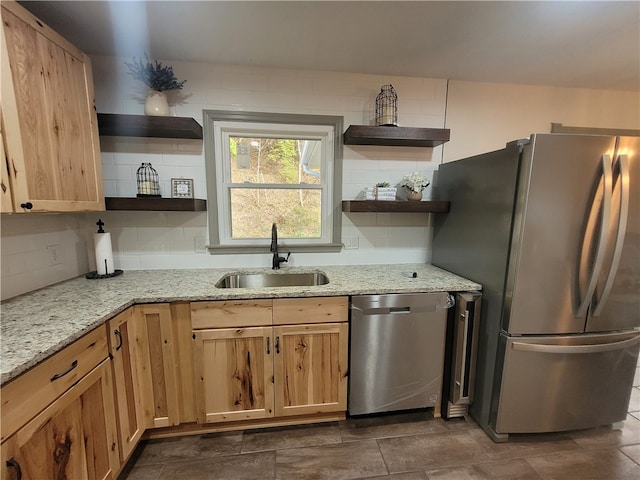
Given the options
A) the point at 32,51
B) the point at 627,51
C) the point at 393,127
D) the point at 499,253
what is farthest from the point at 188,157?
the point at 627,51

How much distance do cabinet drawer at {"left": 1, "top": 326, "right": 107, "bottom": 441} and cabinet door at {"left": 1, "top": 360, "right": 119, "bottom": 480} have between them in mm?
32

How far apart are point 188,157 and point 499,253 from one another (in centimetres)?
226

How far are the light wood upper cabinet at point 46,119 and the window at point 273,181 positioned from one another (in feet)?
2.35

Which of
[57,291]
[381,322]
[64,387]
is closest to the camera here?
[64,387]

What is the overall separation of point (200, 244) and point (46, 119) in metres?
1.12

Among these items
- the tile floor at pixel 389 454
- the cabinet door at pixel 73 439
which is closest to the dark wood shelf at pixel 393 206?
the tile floor at pixel 389 454

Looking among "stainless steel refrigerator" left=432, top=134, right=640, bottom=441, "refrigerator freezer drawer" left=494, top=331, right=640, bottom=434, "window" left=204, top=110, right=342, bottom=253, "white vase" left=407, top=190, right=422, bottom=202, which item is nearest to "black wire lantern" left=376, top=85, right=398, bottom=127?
"window" left=204, top=110, right=342, bottom=253

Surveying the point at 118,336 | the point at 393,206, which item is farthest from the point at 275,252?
the point at 118,336

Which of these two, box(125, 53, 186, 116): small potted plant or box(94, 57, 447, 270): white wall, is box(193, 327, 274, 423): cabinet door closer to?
box(94, 57, 447, 270): white wall

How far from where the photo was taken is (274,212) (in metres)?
2.26

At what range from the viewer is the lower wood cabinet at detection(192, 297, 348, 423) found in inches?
63.7

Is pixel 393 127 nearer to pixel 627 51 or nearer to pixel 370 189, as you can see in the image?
pixel 370 189

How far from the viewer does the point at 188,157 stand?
6.79 ft

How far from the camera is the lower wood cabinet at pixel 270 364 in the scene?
162 cm
